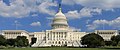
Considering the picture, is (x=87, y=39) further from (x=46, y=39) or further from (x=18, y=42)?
(x=46, y=39)

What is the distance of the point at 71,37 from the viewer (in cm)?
19000

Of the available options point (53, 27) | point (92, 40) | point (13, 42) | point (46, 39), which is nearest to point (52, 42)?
point (46, 39)

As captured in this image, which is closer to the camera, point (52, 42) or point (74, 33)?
point (52, 42)

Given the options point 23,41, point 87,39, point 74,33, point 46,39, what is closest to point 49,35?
point 46,39

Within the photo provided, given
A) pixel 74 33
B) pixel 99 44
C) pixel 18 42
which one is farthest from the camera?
pixel 74 33

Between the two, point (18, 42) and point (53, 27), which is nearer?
point (18, 42)

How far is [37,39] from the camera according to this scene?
633ft

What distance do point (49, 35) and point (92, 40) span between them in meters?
55.1

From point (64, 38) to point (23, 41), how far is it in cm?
3549

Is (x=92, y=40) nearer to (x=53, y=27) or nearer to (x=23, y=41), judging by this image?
(x=23, y=41)

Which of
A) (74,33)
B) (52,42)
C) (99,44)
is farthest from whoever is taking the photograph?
(74,33)

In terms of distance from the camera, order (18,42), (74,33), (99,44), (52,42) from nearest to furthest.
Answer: (99,44), (18,42), (52,42), (74,33)

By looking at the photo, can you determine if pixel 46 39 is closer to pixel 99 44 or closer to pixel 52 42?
pixel 52 42

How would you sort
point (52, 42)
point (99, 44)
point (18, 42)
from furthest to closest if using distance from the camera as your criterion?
point (52, 42) → point (18, 42) → point (99, 44)
